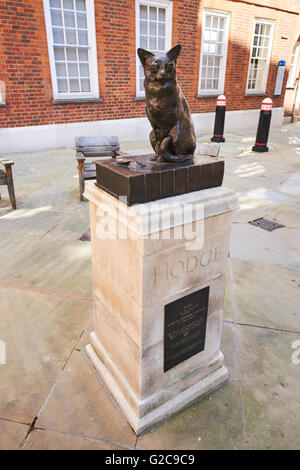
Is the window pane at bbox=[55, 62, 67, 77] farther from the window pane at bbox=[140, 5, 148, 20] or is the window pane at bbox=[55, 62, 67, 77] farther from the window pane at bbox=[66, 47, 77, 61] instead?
the window pane at bbox=[140, 5, 148, 20]

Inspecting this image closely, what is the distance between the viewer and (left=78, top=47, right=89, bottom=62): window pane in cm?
789

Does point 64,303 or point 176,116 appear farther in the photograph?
point 64,303

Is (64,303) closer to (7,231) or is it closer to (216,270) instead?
(216,270)

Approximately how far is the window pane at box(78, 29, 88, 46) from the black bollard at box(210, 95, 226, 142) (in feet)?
12.5

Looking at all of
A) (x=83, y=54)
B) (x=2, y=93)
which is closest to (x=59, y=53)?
(x=83, y=54)

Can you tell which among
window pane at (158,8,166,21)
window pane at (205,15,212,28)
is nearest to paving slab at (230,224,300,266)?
window pane at (158,8,166,21)

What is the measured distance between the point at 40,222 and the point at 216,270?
10.2ft

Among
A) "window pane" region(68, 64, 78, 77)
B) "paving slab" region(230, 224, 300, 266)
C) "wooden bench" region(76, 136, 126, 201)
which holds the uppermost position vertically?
"window pane" region(68, 64, 78, 77)

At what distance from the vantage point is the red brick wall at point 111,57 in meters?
7.04

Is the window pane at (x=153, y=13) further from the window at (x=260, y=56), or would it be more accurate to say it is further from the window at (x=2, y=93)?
the window at (x=2, y=93)

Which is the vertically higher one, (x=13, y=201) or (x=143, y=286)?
(x=143, y=286)

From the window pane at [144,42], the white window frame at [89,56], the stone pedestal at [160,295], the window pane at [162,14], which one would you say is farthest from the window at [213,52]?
the stone pedestal at [160,295]

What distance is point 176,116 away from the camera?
169 cm
